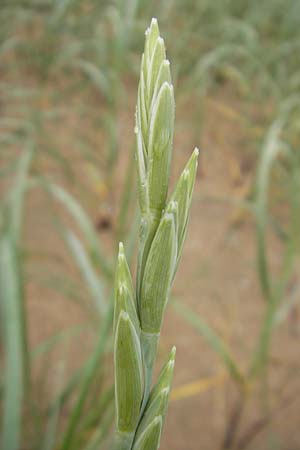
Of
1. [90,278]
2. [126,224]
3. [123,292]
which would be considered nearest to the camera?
[123,292]

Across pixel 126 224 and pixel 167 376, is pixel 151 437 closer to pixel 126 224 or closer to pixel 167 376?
pixel 167 376

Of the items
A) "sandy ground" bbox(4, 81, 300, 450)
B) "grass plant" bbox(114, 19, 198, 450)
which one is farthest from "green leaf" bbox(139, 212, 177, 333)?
"sandy ground" bbox(4, 81, 300, 450)

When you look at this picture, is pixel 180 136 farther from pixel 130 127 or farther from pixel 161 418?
pixel 161 418

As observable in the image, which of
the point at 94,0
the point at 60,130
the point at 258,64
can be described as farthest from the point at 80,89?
the point at 258,64

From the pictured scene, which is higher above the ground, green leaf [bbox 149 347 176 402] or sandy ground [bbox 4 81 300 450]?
green leaf [bbox 149 347 176 402]

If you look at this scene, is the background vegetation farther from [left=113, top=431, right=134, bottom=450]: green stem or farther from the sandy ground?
[left=113, top=431, right=134, bottom=450]: green stem

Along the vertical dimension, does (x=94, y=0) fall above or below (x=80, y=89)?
above

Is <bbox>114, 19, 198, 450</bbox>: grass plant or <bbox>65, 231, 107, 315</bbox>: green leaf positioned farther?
<bbox>65, 231, 107, 315</bbox>: green leaf

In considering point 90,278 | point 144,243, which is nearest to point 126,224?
point 90,278
